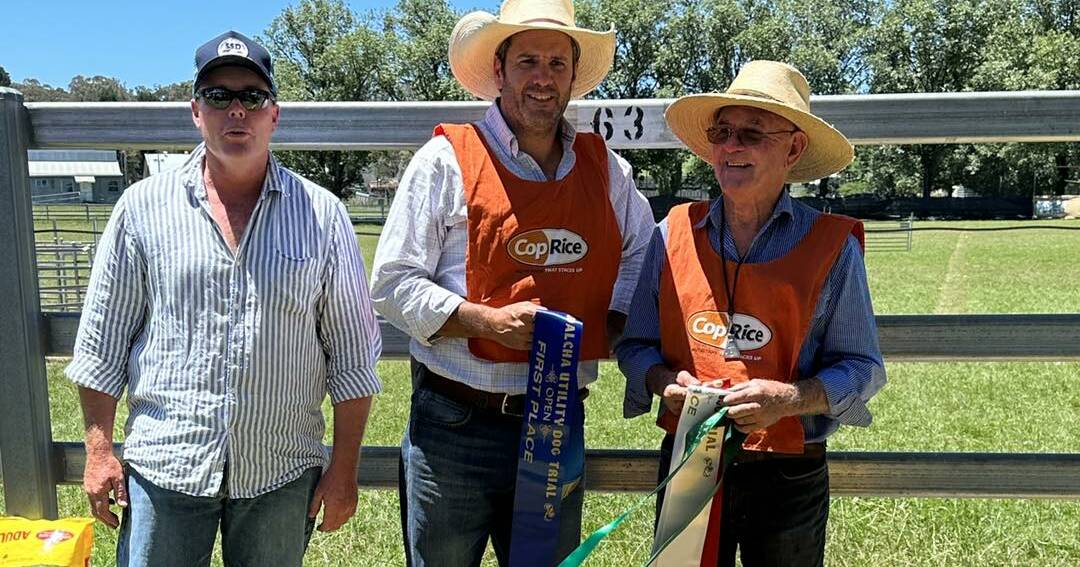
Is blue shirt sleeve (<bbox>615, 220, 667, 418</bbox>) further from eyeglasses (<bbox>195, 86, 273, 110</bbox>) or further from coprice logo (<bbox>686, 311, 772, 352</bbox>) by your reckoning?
eyeglasses (<bbox>195, 86, 273, 110</bbox>)

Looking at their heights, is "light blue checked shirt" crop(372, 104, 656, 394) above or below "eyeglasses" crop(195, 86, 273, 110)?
below

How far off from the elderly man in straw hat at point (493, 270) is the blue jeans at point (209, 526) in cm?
33

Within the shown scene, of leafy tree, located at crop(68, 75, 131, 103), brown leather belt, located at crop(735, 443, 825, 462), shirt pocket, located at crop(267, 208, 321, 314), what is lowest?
brown leather belt, located at crop(735, 443, 825, 462)

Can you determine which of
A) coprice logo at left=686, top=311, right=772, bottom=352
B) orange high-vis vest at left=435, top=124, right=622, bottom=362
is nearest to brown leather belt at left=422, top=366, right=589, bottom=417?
orange high-vis vest at left=435, top=124, right=622, bottom=362

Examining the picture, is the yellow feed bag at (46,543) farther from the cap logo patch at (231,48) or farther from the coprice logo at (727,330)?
the coprice logo at (727,330)

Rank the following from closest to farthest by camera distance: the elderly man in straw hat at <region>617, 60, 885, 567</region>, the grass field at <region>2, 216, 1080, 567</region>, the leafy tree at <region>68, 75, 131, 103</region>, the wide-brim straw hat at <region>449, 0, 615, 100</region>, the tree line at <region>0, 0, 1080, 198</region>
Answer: the elderly man in straw hat at <region>617, 60, 885, 567</region>
the wide-brim straw hat at <region>449, 0, 615, 100</region>
the grass field at <region>2, 216, 1080, 567</region>
the tree line at <region>0, 0, 1080, 198</region>
the leafy tree at <region>68, 75, 131, 103</region>

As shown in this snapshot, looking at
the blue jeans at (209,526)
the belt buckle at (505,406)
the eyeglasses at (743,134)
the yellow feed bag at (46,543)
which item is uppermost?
the eyeglasses at (743,134)

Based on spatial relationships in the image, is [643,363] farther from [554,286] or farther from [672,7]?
[672,7]

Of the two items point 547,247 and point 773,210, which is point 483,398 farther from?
point 773,210

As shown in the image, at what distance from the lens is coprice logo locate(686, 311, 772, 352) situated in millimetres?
2289

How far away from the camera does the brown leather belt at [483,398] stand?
2.44 m

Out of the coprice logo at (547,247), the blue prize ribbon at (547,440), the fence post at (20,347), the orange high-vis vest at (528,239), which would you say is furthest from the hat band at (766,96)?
the fence post at (20,347)

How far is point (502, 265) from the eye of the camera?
2363 mm

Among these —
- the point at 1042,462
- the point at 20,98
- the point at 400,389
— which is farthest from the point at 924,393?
the point at 20,98
